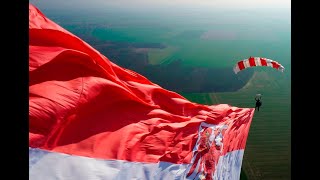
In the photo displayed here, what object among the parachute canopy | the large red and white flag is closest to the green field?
the parachute canopy

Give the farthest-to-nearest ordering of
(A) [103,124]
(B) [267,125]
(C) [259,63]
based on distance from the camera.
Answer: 1. (B) [267,125]
2. (C) [259,63]
3. (A) [103,124]

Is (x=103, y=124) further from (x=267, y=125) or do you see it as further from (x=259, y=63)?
(x=267, y=125)

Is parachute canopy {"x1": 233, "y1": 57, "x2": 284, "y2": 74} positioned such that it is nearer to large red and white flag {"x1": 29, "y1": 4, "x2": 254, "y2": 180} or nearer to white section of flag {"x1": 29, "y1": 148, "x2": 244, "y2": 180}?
large red and white flag {"x1": 29, "y1": 4, "x2": 254, "y2": 180}

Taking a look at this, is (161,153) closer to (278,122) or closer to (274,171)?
(274,171)

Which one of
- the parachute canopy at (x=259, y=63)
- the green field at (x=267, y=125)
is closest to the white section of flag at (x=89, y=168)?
the parachute canopy at (x=259, y=63)

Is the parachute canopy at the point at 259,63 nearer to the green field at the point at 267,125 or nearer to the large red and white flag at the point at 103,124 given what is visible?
the large red and white flag at the point at 103,124

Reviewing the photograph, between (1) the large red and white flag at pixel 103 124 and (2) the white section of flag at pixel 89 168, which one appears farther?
(1) the large red and white flag at pixel 103 124

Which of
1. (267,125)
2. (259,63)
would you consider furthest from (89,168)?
(267,125)
